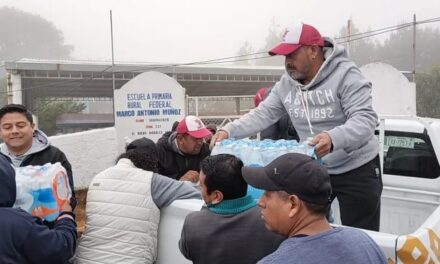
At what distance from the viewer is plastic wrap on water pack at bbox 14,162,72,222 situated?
2373mm

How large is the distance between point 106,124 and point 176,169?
28430mm

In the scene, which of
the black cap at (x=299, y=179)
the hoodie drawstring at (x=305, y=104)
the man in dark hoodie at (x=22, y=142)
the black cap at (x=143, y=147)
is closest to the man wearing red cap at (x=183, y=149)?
the black cap at (x=143, y=147)

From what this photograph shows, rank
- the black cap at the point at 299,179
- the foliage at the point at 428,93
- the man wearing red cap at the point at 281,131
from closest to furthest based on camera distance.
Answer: the black cap at the point at 299,179, the man wearing red cap at the point at 281,131, the foliage at the point at 428,93

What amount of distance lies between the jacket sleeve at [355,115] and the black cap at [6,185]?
4.55ft

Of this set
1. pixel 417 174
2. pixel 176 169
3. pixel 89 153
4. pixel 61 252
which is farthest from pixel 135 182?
pixel 89 153

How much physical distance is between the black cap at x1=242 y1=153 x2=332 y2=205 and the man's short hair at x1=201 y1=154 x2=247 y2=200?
606mm

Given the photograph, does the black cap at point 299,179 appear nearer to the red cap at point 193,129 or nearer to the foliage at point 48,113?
the red cap at point 193,129

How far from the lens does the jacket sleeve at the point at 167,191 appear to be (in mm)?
2627

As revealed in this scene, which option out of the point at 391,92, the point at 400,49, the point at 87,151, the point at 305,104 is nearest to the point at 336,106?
the point at 305,104

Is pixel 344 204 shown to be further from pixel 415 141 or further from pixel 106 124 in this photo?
pixel 106 124

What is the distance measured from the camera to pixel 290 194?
1360mm

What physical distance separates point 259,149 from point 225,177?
289 millimetres

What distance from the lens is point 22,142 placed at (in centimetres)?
307

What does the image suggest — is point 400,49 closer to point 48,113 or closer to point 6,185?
point 48,113
